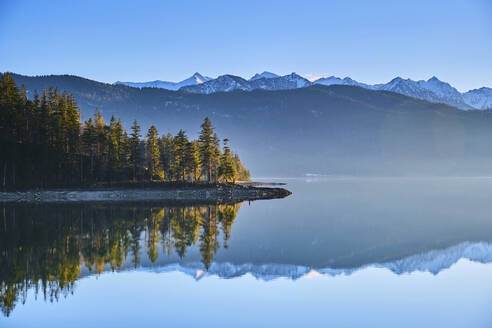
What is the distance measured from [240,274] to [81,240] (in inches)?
634

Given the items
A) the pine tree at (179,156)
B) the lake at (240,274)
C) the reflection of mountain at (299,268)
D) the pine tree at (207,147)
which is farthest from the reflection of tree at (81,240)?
the pine tree at (207,147)

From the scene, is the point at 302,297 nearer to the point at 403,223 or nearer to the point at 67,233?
the point at 67,233

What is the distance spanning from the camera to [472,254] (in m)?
35.3

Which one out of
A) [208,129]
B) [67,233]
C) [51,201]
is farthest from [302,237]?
[208,129]

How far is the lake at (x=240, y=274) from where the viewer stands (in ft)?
66.7

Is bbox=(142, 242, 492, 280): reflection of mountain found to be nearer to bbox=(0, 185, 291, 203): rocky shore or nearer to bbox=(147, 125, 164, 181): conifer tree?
bbox=(0, 185, 291, 203): rocky shore

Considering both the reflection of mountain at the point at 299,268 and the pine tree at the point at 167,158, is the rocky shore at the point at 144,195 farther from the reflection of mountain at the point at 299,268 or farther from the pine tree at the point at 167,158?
the reflection of mountain at the point at 299,268

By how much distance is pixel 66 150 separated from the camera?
92312 mm

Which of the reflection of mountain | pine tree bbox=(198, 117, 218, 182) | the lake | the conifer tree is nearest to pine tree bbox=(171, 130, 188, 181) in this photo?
the conifer tree

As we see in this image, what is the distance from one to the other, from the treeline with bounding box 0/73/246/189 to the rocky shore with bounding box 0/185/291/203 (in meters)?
3.60

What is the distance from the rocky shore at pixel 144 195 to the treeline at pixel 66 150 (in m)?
3.60

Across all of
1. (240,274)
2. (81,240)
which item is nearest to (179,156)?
(81,240)

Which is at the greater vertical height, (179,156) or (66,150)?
(66,150)

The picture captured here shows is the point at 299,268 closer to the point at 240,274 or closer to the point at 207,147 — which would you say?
the point at 240,274
